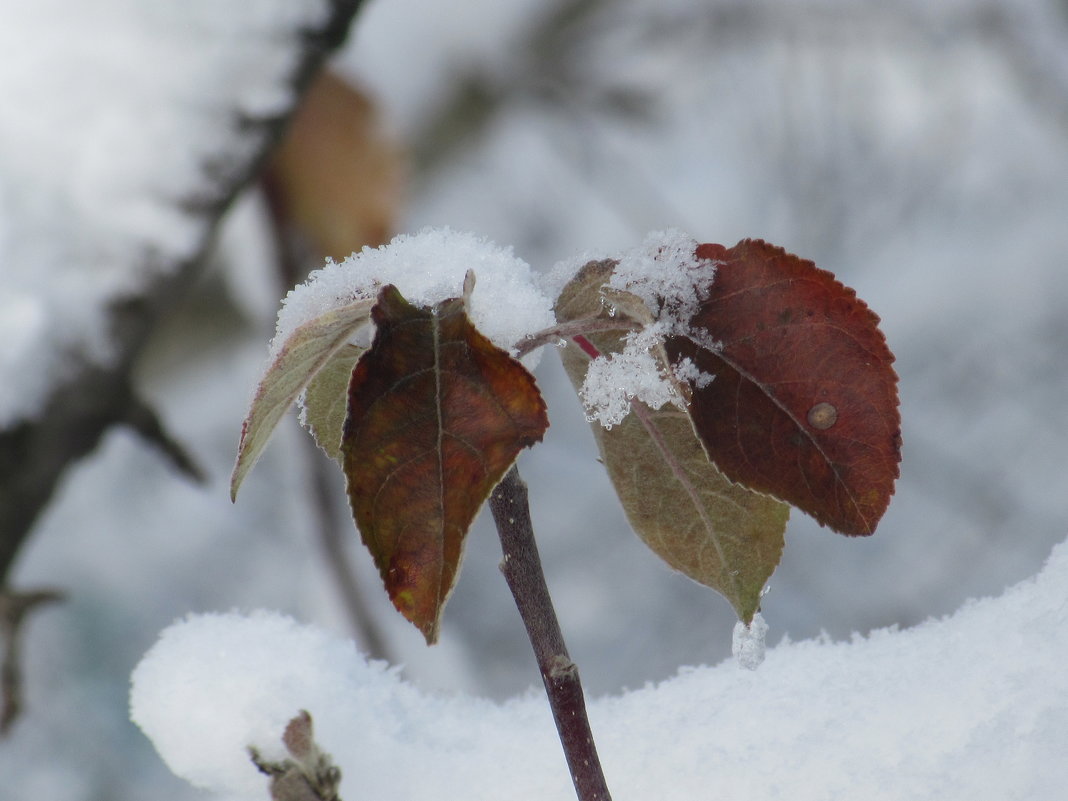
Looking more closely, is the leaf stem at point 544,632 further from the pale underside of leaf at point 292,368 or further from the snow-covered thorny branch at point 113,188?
the snow-covered thorny branch at point 113,188

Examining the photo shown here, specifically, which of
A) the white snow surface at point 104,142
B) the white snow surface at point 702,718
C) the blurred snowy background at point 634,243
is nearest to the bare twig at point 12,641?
the white snow surface at point 104,142

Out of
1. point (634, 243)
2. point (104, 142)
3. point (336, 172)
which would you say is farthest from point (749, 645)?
point (634, 243)

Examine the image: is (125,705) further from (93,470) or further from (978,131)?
(978,131)

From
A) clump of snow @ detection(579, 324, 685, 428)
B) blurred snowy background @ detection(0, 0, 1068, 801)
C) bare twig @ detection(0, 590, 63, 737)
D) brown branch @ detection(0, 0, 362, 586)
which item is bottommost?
clump of snow @ detection(579, 324, 685, 428)

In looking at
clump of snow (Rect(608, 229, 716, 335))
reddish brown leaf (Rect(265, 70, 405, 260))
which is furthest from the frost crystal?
reddish brown leaf (Rect(265, 70, 405, 260))

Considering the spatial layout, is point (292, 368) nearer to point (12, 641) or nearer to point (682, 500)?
point (682, 500)

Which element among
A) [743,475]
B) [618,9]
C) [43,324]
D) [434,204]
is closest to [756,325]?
[743,475]

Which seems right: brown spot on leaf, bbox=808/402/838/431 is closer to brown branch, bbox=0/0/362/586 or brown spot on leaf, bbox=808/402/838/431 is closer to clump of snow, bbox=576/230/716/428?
clump of snow, bbox=576/230/716/428
